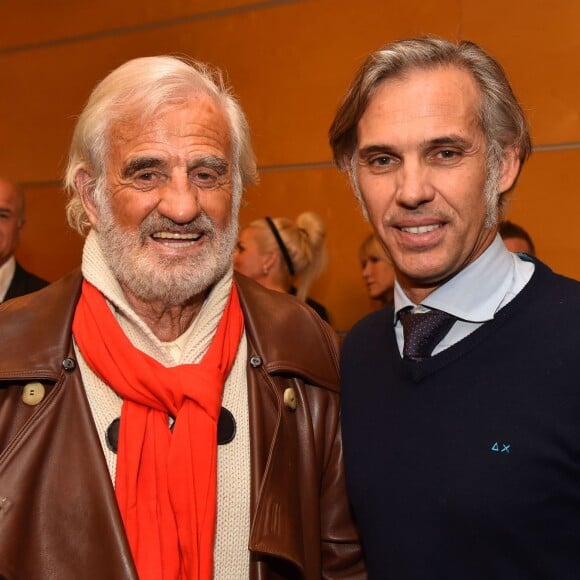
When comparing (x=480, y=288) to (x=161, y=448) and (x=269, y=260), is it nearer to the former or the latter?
(x=161, y=448)

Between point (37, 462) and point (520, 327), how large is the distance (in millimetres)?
1045

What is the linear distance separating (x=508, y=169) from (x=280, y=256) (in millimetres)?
2583

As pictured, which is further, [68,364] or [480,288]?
[68,364]

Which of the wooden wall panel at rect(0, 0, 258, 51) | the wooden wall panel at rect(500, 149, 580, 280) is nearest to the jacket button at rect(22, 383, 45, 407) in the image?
the wooden wall panel at rect(500, 149, 580, 280)

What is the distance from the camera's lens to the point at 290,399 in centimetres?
201

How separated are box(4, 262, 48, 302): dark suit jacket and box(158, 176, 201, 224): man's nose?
7.70ft

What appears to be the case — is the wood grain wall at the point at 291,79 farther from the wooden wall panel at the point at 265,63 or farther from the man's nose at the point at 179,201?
the man's nose at the point at 179,201

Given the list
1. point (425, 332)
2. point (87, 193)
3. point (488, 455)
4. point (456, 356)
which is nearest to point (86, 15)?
point (87, 193)

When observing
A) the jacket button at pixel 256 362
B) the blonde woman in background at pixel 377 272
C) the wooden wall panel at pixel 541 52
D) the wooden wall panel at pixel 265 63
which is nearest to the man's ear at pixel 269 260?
the blonde woman in background at pixel 377 272

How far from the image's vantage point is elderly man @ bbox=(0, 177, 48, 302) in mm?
4109

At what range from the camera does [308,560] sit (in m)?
1.97

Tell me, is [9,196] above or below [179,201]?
above

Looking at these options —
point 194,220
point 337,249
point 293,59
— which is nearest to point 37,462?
point 194,220

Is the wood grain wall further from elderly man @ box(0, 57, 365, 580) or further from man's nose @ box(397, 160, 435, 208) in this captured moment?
man's nose @ box(397, 160, 435, 208)
